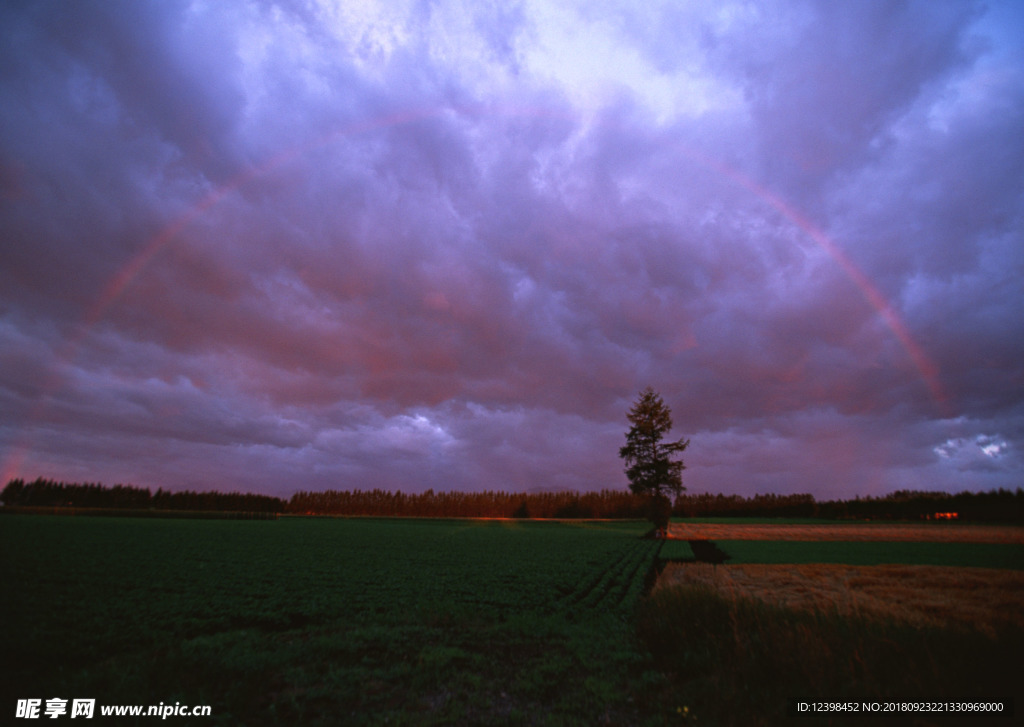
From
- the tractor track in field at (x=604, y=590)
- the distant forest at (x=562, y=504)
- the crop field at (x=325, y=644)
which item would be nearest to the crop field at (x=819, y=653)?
the crop field at (x=325, y=644)

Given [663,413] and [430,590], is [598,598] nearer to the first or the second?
[430,590]

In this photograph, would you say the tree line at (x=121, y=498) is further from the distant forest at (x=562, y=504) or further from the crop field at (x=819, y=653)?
the crop field at (x=819, y=653)

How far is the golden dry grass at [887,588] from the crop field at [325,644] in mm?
5081

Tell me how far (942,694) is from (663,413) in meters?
A: 57.2

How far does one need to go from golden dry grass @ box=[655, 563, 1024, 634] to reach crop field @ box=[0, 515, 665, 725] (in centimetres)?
508

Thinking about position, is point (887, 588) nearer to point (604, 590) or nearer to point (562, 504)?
point (604, 590)

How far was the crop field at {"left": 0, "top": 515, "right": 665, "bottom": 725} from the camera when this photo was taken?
7.79m

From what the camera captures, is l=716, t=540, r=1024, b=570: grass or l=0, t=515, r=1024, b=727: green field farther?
l=716, t=540, r=1024, b=570: grass

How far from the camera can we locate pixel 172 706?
23.7 feet

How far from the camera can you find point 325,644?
36.1 feet

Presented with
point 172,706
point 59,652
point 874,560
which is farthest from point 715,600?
point 874,560

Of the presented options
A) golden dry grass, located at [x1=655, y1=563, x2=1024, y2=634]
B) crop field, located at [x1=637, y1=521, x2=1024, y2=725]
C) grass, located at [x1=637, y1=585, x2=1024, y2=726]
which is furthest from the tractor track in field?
grass, located at [x1=637, y1=585, x2=1024, y2=726]

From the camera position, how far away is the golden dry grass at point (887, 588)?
536 inches

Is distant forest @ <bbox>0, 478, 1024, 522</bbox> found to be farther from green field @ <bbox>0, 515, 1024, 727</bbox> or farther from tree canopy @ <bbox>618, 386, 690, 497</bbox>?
green field @ <bbox>0, 515, 1024, 727</bbox>
